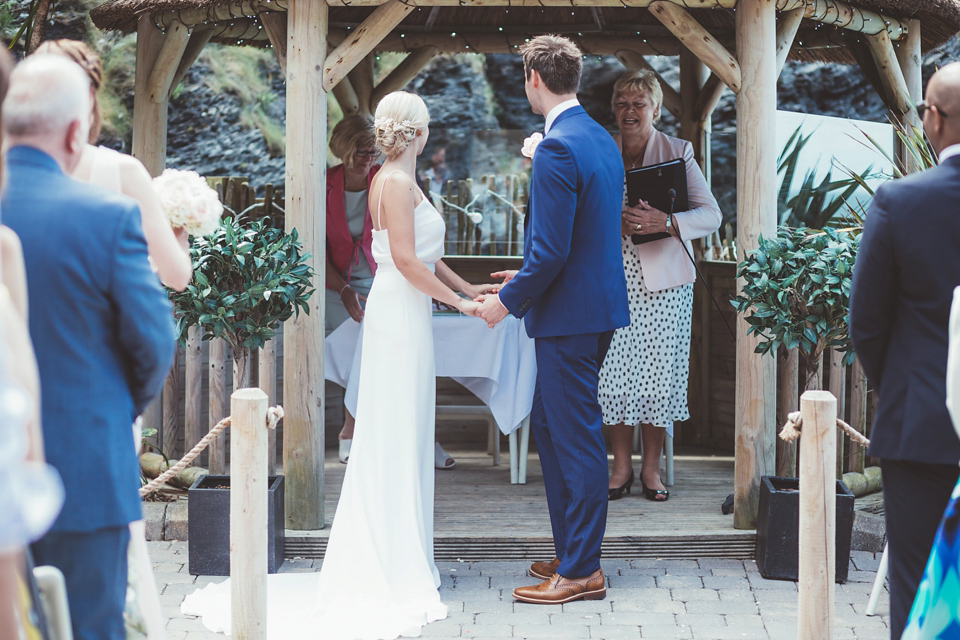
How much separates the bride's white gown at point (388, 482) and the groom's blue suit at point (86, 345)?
5.88 ft

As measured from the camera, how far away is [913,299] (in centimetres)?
260

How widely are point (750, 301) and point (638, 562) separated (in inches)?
51.3

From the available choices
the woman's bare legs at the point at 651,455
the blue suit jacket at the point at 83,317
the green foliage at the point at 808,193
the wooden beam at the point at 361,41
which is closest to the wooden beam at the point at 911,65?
the green foliage at the point at 808,193

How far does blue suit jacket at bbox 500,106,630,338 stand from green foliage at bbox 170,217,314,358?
1060 millimetres

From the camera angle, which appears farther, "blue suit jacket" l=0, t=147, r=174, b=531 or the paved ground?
the paved ground

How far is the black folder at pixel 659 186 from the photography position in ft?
16.9

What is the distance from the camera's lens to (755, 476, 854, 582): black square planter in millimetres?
4375

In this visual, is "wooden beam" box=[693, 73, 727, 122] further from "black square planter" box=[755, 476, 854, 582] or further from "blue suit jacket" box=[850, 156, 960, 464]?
"blue suit jacket" box=[850, 156, 960, 464]

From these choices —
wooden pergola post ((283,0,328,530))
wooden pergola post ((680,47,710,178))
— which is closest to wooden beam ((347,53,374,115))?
wooden pergola post ((680,47,710,178))

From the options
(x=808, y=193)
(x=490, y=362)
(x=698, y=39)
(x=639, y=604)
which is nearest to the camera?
(x=639, y=604)

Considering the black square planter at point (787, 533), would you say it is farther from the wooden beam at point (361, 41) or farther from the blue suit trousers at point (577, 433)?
the wooden beam at point (361, 41)

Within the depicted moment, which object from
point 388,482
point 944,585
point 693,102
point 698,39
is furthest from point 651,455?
point 944,585

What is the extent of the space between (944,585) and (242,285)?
3.12 m

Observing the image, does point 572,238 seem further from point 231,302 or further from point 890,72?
point 890,72
